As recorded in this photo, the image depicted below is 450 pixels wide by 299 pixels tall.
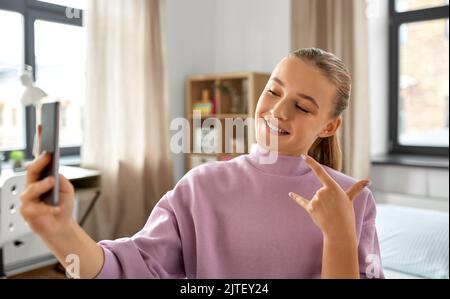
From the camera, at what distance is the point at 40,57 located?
2.33 m

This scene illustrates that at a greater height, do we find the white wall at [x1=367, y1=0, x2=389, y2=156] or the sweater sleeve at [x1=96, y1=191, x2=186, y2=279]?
the white wall at [x1=367, y1=0, x2=389, y2=156]

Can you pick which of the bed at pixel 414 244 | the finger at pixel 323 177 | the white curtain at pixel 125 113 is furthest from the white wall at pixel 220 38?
the finger at pixel 323 177

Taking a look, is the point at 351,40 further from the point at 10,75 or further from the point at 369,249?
the point at 369,249

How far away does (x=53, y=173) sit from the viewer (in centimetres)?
28

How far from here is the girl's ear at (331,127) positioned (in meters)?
0.47

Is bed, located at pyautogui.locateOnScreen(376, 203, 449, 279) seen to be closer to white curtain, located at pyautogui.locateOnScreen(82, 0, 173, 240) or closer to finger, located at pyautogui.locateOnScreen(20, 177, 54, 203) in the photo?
white curtain, located at pyautogui.locateOnScreen(82, 0, 173, 240)

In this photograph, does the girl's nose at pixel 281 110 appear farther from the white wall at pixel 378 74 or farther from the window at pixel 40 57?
the white wall at pixel 378 74

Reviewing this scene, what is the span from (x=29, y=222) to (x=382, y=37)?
292cm

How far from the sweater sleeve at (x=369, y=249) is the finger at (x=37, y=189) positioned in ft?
0.93

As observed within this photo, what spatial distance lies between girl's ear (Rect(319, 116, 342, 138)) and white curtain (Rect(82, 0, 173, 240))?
1908 millimetres

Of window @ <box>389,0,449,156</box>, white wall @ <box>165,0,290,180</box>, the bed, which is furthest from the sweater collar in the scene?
white wall @ <box>165,0,290,180</box>

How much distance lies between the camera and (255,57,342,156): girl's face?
1.36 feet
